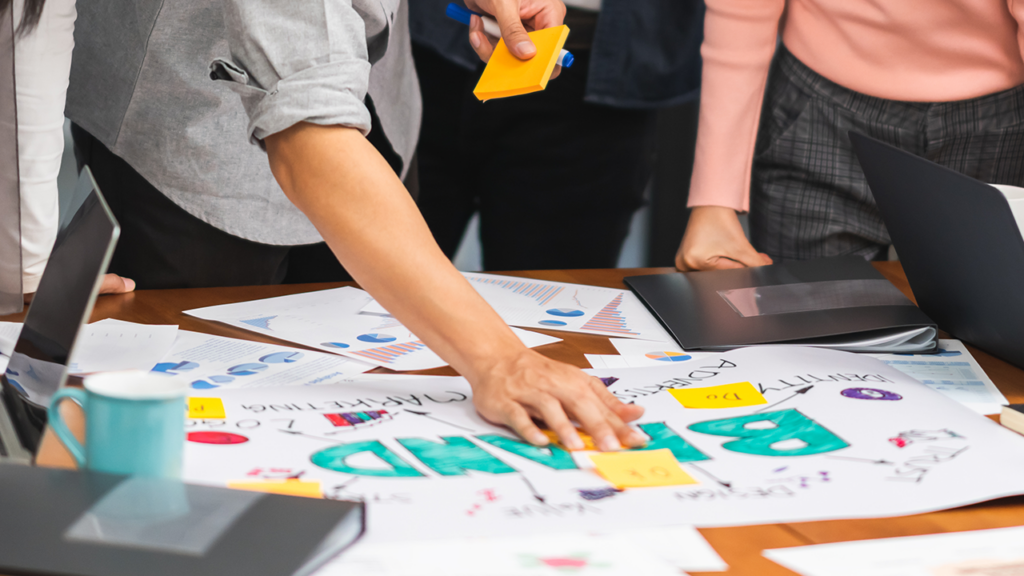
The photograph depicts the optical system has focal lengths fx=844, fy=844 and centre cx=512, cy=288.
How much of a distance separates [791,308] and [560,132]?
624mm

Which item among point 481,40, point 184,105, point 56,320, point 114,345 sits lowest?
point 114,345

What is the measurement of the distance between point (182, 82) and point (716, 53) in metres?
0.68

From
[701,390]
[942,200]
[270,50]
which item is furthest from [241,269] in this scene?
[942,200]

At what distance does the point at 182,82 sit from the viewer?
892 millimetres

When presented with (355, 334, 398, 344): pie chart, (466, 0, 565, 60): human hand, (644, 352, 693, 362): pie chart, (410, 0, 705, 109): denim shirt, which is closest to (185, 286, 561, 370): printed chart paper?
(355, 334, 398, 344): pie chart

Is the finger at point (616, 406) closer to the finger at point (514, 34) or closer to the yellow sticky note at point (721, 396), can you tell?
the yellow sticky note at point (721, 396)

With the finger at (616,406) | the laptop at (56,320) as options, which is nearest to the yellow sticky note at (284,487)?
the laptop at (56,320)

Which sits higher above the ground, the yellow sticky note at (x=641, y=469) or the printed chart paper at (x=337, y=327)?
the yellow sticky note at (x=641, y=469)

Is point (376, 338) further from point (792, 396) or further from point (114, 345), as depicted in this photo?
point (792, 396)

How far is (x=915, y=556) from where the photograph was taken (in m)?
0.47

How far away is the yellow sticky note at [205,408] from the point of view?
64cm

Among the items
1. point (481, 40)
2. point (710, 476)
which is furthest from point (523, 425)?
point (481, 40)

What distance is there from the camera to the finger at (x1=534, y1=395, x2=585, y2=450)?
60cm

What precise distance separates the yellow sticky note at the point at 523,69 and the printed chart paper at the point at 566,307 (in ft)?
0.71
